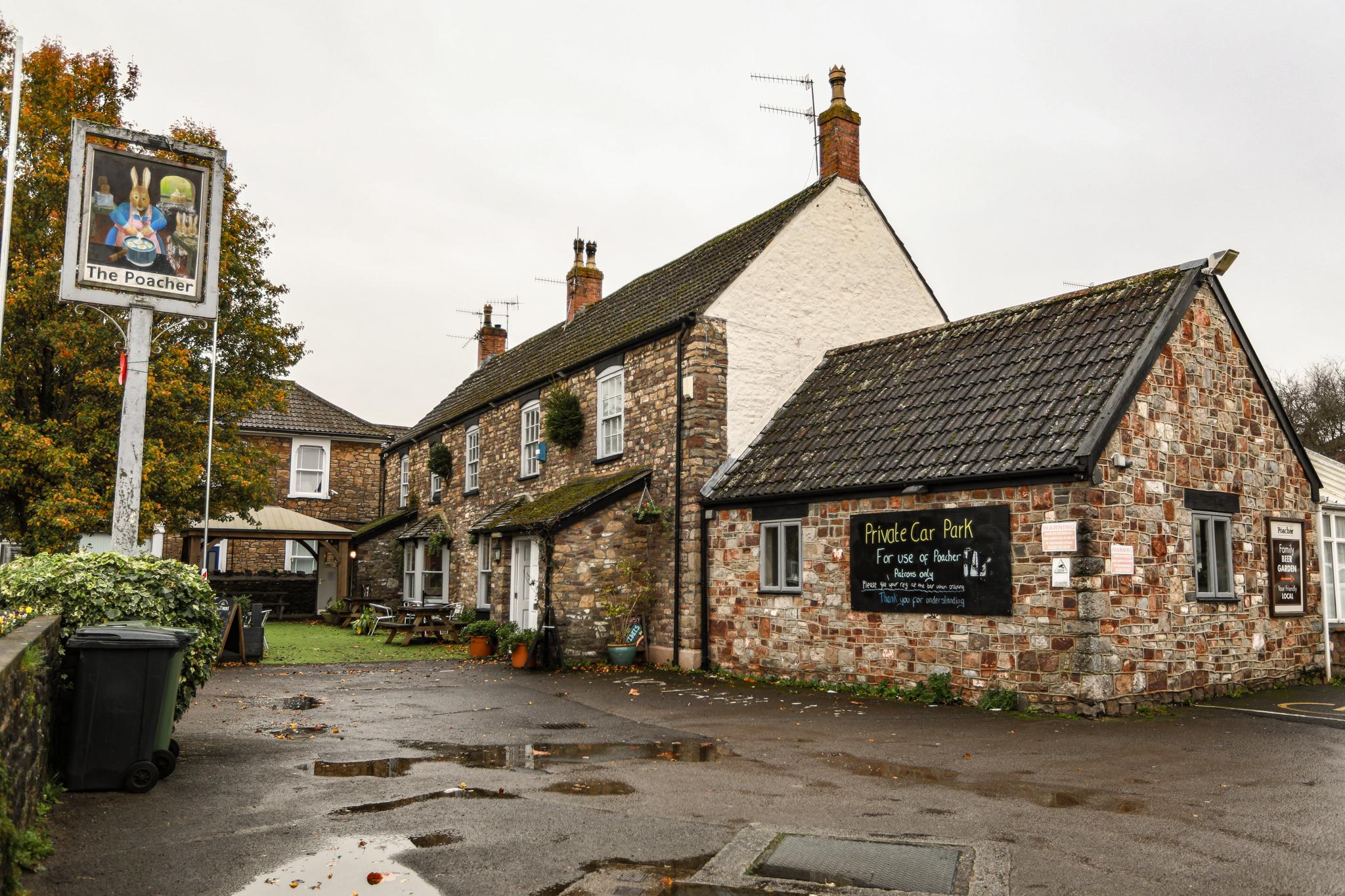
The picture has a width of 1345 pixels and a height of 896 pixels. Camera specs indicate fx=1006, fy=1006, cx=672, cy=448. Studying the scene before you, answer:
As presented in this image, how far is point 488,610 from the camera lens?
75.9ft

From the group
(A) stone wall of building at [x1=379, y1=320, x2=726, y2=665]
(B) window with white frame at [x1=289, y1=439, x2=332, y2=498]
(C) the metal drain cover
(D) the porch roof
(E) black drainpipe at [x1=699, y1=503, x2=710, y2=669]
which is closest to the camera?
(C) the metal drain cover

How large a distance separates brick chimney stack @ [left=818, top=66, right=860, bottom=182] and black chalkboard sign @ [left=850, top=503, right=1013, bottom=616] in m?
8.22

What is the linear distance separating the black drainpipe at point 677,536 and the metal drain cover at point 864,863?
34.0 ft

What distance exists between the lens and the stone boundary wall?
16.5ft

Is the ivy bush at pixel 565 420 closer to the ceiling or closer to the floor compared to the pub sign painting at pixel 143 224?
closer to the floor

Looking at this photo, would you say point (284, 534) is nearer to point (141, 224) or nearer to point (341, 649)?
point (341, 649)

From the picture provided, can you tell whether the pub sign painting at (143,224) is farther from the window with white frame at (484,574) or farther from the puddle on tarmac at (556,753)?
the window with white frame at (484,574)

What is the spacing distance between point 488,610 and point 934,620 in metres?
13.1

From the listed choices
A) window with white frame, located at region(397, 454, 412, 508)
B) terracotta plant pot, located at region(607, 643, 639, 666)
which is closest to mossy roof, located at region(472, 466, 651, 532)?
terracotta plant pot, located at region(607, 643, 639, 666)

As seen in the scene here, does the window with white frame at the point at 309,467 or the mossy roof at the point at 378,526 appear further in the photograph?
the window with white frame at the point at 309,467

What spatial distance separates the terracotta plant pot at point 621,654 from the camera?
16719mm

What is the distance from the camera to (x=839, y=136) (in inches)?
746

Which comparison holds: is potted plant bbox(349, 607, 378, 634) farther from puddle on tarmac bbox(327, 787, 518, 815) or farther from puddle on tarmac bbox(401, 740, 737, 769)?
puddle on tarmac bbox(327, 787, 518, 815)

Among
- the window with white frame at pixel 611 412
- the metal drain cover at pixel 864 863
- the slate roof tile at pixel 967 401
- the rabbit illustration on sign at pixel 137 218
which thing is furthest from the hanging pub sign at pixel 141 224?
the metal drain cover at pixel 864 863
